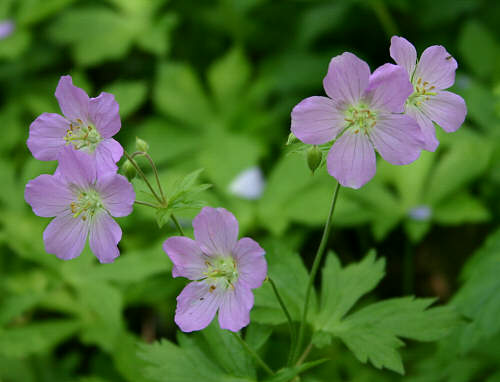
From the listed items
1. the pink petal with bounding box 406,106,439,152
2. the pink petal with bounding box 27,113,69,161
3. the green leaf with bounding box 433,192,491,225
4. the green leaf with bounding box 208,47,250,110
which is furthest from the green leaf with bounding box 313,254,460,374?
the green leaf with bounding box 208,47,250,110

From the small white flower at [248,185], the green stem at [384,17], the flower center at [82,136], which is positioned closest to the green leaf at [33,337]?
the small white flower at [248,185]

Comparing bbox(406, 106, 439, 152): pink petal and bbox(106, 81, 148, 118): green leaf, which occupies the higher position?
bbox(106, 81, 148, 118): green leaf

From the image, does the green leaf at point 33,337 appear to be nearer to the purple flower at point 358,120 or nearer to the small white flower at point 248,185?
the small white flower at point 248,185

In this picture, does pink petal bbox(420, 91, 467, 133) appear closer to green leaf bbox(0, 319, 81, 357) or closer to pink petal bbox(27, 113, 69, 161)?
pink petal bbox(27, 113, 69, 161)

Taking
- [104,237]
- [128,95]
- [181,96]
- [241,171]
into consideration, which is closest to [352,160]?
[104,237]

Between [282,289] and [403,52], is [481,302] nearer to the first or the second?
[282,289]

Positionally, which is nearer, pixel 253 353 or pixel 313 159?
pixel 313 159
